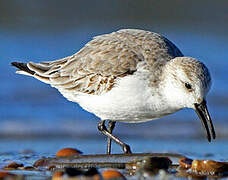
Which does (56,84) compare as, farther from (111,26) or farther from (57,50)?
(111,26)

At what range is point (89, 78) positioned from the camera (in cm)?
793

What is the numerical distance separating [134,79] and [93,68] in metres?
0.71

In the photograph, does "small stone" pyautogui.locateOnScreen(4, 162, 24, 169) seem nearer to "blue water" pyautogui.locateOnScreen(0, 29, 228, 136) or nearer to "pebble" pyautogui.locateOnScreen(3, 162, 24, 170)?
"pebble" pyautogui.locateOnScreen(3, 162, 24, 170)

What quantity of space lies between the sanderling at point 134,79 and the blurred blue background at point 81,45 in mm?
2649

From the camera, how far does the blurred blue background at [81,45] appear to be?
11000 mm

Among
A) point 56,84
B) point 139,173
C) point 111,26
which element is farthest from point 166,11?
point 139,173

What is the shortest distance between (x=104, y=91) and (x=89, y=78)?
35 centimetres

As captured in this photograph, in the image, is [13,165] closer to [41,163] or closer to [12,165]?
[12,165]

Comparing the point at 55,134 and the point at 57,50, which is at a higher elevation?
the point at 57,50

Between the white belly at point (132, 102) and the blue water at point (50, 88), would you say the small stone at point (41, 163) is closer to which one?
the white belly at point (132, 102)

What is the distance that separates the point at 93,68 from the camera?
7879 mm

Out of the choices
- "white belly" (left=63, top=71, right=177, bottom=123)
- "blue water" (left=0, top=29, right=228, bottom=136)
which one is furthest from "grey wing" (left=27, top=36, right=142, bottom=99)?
"blue water" (left=0, top=29, right=228, bottom=136)

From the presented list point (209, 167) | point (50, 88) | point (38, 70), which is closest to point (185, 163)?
point (209, 167)

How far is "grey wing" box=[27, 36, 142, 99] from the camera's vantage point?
762 centimetres
